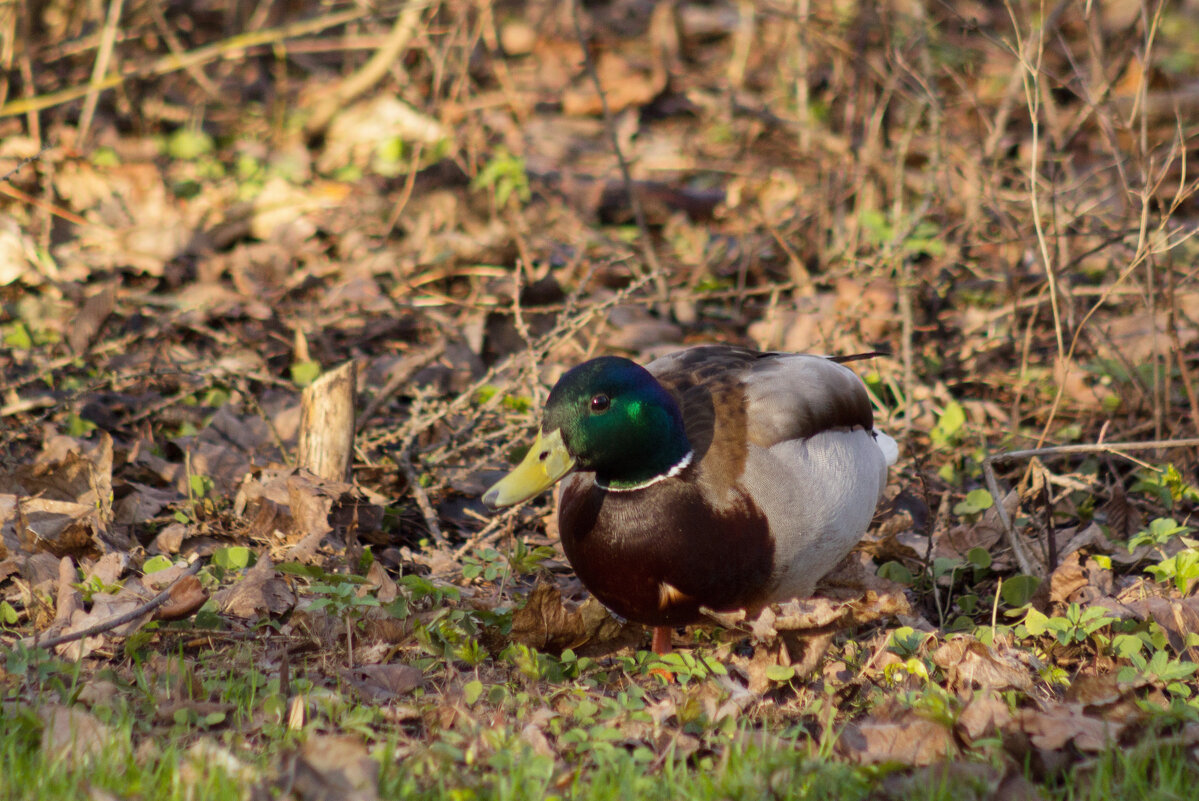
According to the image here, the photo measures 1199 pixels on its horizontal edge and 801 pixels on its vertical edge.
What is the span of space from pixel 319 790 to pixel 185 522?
1761 mm

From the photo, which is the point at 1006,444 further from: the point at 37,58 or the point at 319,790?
the point at 37,58

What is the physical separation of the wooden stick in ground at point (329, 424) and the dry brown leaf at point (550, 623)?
3.37ft

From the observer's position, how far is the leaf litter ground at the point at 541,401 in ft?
8.40

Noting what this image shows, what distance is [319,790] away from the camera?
217 centimetres

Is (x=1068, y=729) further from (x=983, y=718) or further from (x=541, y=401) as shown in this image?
(x=541, y=401)

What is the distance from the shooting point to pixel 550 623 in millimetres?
3109

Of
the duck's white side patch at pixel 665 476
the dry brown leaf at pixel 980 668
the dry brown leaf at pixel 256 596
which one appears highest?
the duck's white side patch at pixel 665 476

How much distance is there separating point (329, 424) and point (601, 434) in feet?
4.11

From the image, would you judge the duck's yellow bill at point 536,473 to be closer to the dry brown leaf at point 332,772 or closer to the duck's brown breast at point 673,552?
the duck's brown breast at point 673,552

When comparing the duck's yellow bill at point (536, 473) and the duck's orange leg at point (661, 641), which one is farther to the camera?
the duck's orange leg at point (661, 641)

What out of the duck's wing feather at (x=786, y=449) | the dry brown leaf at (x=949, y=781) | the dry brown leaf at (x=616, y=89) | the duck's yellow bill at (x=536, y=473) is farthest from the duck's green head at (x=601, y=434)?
the dry brown leaf at (x=616, y=89)

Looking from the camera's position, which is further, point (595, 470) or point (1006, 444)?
point (1006, 444)

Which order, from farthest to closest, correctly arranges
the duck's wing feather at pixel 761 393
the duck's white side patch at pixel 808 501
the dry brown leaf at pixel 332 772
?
1. the duck's wing feather at pixel 761 393
2. the duck's white side patch at pixel 808 501
3. the dry brown leaf at pixel 332 772

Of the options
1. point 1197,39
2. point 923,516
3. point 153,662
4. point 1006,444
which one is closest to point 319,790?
point 153,662
